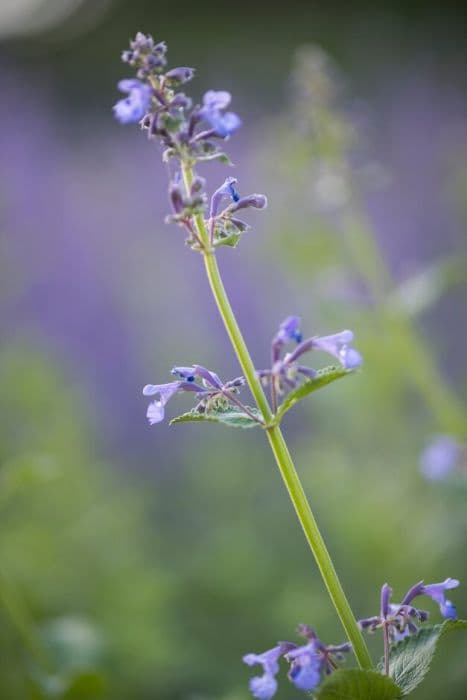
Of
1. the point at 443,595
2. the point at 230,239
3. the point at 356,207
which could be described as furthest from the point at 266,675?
the point at 356,207

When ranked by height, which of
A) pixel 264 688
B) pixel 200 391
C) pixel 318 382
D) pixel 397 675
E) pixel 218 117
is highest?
pixel 218 117

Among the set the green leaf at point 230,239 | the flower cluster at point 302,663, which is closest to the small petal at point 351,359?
the green leaf at point 230,239

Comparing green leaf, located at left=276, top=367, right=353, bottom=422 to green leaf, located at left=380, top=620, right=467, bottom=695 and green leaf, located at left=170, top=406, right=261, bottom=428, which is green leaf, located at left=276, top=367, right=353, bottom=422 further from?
green leaf, located at left=380, top=620, right=467, bottom=695

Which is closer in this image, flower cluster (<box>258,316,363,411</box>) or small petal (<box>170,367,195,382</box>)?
flower cluster (<box>258,316,363,411</box>)

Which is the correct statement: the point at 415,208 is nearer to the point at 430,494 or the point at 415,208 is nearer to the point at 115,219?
the point at 115,219

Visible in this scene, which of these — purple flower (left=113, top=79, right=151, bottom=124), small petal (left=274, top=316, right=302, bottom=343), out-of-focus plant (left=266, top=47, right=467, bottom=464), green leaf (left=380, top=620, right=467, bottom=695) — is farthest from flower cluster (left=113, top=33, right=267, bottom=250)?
out-of-focus plant (left=266, top=47, right=467, bottom=464)

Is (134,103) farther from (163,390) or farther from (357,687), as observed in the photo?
(357,687)

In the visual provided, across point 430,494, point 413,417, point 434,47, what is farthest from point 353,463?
point 434,47
